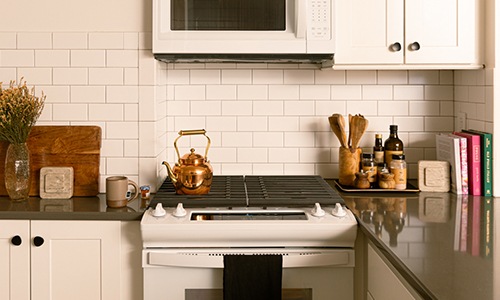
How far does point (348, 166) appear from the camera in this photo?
3355 millimetres

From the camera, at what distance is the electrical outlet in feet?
11.2

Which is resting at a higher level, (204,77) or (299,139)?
(204,77)

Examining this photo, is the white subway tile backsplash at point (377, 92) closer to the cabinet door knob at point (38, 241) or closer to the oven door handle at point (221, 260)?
the oven door handle at point (221, 260)

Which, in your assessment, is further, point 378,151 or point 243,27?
point 378,151

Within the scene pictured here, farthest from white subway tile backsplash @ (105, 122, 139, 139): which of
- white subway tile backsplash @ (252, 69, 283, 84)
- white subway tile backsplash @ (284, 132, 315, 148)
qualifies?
white subway tile backsplash @ (284, 132, 315, 148)

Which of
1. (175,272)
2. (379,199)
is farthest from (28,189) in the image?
(379,199)

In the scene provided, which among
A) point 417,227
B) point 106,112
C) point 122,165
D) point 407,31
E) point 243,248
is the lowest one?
point 243,248

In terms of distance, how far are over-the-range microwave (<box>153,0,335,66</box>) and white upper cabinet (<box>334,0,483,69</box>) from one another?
9 cm

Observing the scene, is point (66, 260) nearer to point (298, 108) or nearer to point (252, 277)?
point (252, 277)

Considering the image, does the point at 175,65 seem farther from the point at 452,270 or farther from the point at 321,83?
the point at 452,270

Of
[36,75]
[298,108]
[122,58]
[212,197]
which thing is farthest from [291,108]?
[36,75]

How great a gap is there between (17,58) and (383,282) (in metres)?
1.91

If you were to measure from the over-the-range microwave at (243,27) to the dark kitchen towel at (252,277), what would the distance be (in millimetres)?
959

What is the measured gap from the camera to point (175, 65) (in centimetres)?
356
